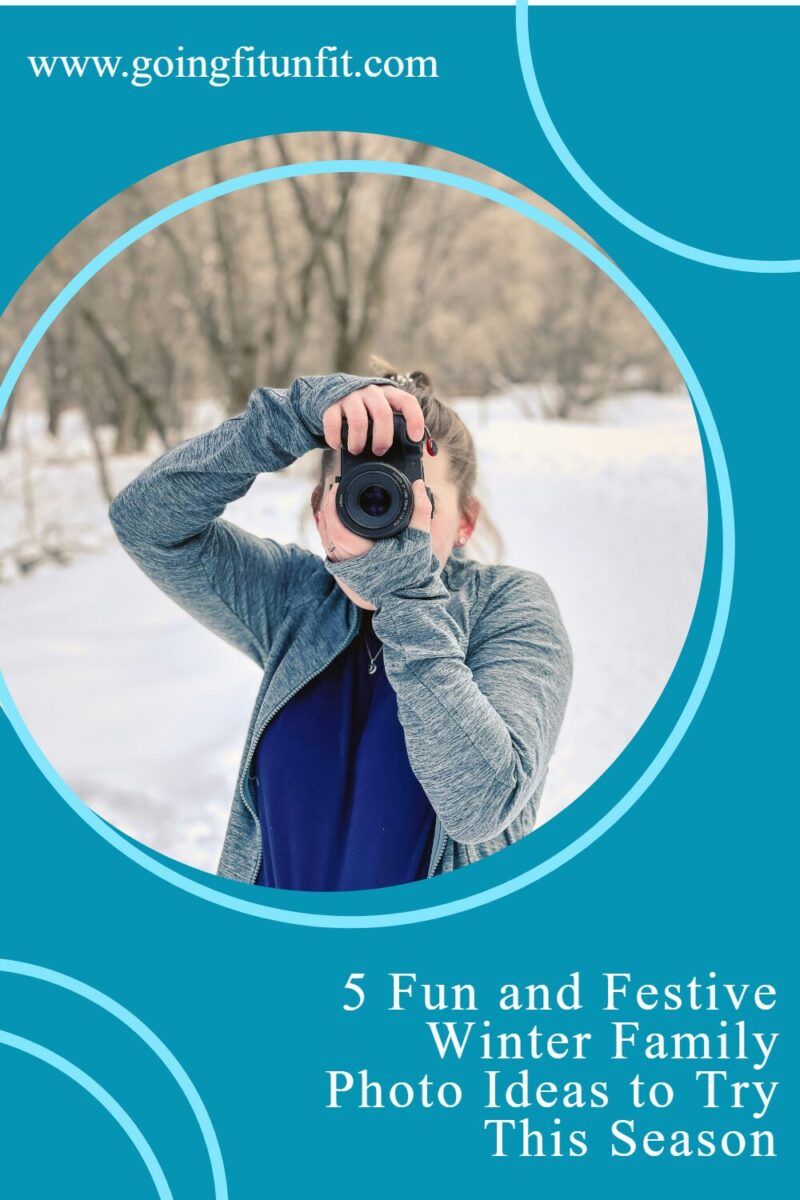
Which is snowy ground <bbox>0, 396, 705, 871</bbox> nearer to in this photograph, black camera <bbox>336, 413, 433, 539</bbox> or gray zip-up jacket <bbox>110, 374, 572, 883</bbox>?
gray zip-up jacket <bbox>110, 374, 572, 883</bbox>

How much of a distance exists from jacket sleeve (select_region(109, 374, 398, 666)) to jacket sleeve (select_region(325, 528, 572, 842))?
15cm

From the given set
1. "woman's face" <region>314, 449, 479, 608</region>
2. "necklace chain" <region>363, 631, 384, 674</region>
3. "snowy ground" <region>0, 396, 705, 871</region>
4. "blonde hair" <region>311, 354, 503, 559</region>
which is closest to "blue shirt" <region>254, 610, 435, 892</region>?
"necklace chain" <region>363, 631, 384, 674</region>

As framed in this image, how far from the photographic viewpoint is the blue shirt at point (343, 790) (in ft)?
3.41

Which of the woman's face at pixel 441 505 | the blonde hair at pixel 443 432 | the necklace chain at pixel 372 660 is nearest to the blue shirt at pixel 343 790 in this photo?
the necklace chain at pixel 372 660

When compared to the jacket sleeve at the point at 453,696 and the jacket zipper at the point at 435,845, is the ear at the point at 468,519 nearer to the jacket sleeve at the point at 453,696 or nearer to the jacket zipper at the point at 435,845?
the jacket sleeve at the point at 453,696

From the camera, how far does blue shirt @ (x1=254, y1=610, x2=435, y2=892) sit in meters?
1.04

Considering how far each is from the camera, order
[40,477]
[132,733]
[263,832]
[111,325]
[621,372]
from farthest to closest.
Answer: [621,372] < [111,325] < [40,477] < [132,733] < [263,832]

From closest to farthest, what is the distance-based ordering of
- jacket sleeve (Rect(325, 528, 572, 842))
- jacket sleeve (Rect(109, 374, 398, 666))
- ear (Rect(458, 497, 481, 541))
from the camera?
jacket sleeve (Rect(325, 528, 572, 842)) → jacket sleeve (Rect(109, 374, 398, 666)) → ear (Rect(458, 497, 481, 541))

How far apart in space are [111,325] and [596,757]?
5086 mm

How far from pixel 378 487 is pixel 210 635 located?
3.18 meters

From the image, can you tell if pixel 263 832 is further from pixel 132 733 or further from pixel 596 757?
pixel 132 733

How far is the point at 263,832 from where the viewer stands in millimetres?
1123

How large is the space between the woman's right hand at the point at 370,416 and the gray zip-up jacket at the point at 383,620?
15mm

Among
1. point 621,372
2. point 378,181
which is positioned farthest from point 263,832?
point 621,372
